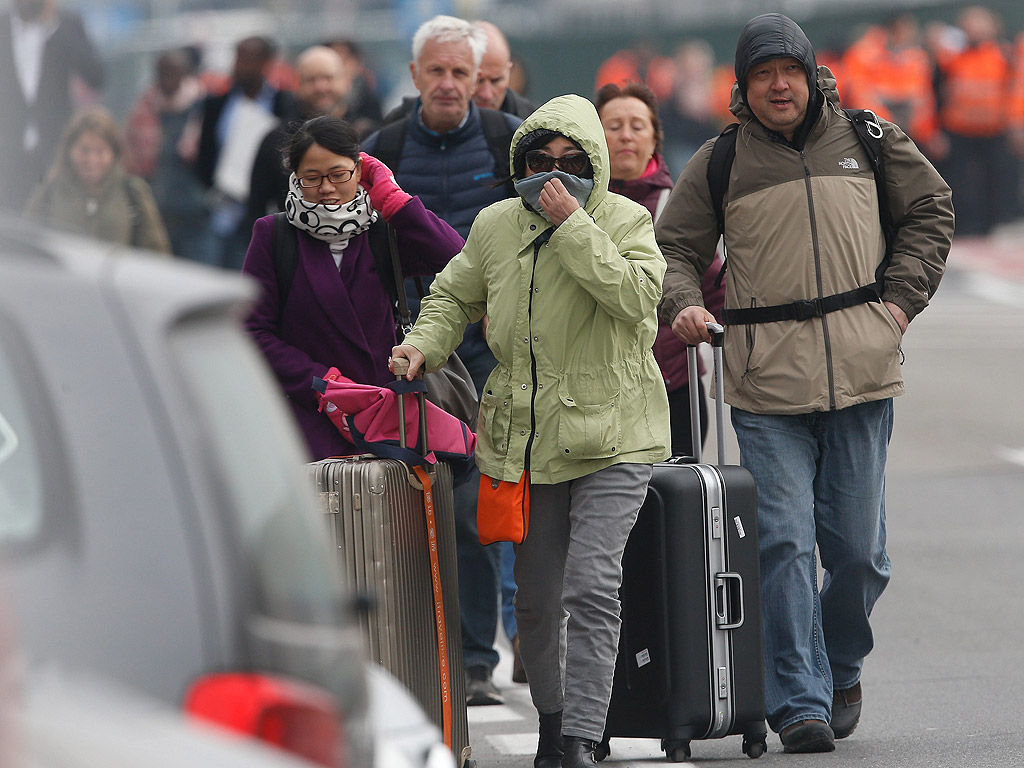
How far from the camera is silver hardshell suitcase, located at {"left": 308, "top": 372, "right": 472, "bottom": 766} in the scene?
4527 millimetres

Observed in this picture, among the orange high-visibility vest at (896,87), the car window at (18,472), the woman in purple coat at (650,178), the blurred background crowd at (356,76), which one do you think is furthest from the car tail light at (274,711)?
the orange high-visibility vest at (896,87)

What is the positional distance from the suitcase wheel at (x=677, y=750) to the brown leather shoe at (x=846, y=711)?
0.61m

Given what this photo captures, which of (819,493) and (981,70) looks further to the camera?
(981,70)

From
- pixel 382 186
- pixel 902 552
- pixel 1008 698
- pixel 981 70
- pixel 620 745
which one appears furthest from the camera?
pixel 981 70

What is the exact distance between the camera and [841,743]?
18.1 feet

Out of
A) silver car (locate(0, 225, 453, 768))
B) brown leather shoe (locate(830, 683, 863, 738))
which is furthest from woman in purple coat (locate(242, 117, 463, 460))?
silver car (locate(0, 225, 453, 768))

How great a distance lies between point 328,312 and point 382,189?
0.39 metres

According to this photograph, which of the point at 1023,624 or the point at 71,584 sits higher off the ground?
the point at 71,584

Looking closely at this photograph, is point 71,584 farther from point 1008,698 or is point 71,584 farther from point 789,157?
point 1008,698

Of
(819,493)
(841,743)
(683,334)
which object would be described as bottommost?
(841,743)

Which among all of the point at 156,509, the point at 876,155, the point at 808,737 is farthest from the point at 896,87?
the point at 156,509

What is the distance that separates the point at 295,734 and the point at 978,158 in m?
21.2

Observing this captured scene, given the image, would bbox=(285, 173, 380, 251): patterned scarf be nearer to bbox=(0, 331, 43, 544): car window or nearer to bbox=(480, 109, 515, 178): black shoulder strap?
bbox=(480, 109, 515, 178): black shoulder strap

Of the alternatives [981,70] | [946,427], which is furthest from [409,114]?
[981,70]
